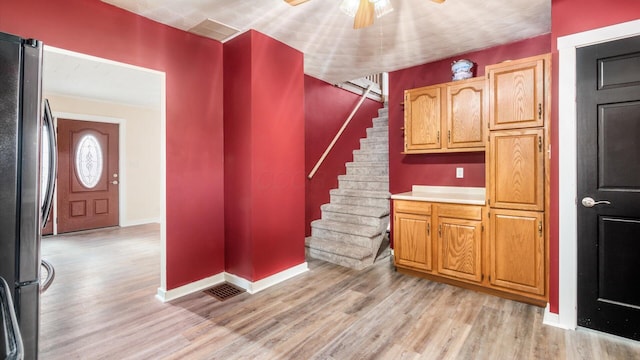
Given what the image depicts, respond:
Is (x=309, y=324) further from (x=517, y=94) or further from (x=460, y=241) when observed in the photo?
(x=517, y=94)

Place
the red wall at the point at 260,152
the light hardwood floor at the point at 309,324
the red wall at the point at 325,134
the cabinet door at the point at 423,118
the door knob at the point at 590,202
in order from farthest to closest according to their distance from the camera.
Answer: the red wall at the point at 325,134
the cabinet door at the point at 423,118
the red wall at the point at 260,152
the door knob at the point at 590,202
the light hardwood floor at the point at 309,324

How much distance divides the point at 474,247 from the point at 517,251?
347 millimetres

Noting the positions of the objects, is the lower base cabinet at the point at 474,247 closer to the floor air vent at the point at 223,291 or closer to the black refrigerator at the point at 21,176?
the floor air vent at the point at 223,291

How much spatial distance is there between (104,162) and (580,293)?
728 centimetres

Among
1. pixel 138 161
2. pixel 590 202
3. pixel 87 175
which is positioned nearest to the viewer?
pixel 590 202

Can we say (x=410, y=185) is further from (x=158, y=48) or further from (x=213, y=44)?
(x=158, y=48)

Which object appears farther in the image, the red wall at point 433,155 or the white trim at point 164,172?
the red wall at point 433,155

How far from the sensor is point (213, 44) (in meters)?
3.12

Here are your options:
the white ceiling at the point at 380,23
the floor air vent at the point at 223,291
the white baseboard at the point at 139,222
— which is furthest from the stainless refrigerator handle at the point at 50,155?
the white baseboard at the point at 139,222

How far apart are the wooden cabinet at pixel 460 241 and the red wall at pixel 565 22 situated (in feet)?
1.89

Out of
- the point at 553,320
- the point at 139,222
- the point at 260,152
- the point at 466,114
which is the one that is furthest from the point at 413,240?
the point at 139,222

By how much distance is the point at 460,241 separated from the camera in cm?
296

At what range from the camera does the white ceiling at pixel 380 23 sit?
249cm

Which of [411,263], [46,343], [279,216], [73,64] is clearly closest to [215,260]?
[279,216]
